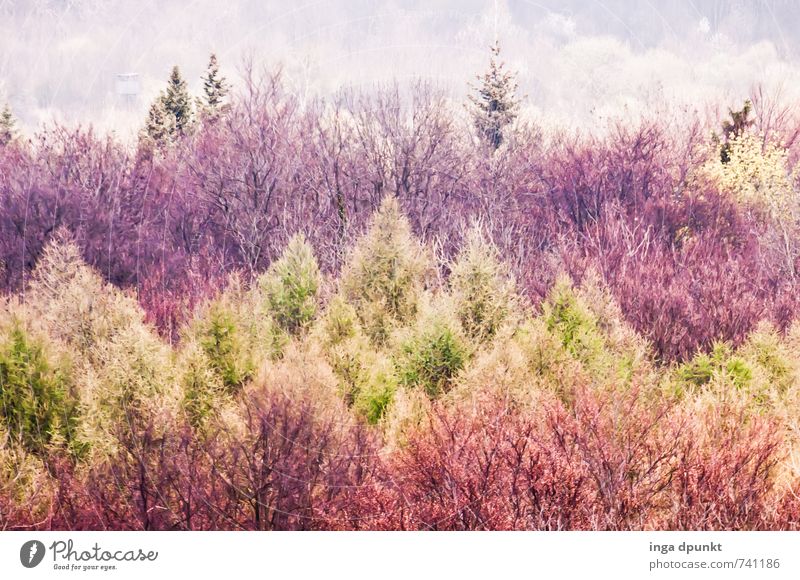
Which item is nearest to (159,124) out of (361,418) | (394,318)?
(361,418)

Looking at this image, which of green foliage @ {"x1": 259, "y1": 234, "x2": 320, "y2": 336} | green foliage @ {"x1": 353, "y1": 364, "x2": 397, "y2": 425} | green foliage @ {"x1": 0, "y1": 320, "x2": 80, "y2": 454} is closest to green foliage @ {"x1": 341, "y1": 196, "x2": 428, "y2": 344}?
green foliage @ {"x1": 259, "y1": 234, "x2": 320, "y2": 336}

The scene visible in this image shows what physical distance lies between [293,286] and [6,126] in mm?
5738

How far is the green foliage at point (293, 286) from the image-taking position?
1580 centimetres

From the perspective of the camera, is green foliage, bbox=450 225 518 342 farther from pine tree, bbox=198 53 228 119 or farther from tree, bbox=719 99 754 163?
pine tree, bbox=198 53 228 119

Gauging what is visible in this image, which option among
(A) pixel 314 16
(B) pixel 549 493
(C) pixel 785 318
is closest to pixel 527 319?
(C) pixel 785 318

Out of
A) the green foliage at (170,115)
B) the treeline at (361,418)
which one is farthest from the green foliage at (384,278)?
the green foliage at (170,115)

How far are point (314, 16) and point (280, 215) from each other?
4.64m

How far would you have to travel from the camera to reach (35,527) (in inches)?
348

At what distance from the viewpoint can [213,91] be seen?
47.8 feet

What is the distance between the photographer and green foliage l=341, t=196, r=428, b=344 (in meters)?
18.4

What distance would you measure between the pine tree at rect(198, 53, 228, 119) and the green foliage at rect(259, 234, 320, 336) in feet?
8.72
